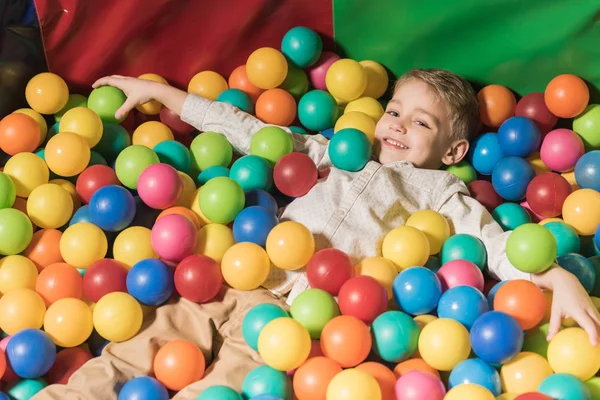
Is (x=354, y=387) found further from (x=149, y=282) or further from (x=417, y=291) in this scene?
(x=149, y=282)

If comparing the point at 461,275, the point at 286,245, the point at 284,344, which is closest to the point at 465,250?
the point at 461,275

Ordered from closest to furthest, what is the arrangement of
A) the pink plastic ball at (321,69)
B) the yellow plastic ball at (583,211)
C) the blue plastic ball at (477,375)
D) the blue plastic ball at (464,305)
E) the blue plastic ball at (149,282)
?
the blue plastic ball at (477,375)
the blue plastic ball at (464,305)
the blue plastic ball at (149,282)
the yellow plastic ball at (583,211)
the pink plastic ball at (321,69)

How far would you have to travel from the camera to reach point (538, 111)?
2064 mm

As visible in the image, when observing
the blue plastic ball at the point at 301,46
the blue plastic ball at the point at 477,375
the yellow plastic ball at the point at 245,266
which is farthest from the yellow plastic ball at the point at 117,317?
the blue plastic ball at the point at 301,46

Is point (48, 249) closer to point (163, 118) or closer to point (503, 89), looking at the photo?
point (163, 118)

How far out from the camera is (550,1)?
6.48ft

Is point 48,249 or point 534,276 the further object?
point 48,249

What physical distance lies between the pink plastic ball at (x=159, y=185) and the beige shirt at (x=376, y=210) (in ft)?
0.90

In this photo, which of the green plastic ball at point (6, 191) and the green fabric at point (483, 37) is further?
the green fabric at point (483, 37)

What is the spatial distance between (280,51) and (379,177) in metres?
0.68

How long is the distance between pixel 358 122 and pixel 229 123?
351mm

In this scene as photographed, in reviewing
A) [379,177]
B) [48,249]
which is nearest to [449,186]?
[379,177]

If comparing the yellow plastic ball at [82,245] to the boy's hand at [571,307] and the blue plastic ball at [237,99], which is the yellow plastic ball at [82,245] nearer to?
the blue plastic ball at [237,99]

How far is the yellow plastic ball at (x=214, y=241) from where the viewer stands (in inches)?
68.3
